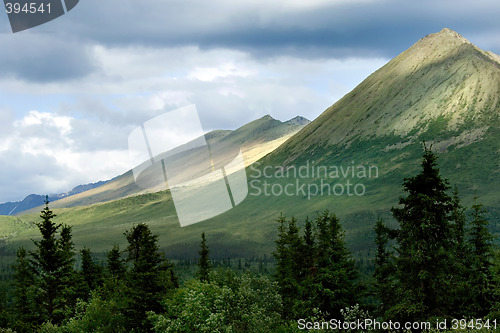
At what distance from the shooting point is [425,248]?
38.0 meters

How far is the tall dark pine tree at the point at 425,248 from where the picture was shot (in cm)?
3794

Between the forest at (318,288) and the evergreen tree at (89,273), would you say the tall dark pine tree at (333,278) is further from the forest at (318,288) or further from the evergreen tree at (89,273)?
the evergreen tree at (89,273)

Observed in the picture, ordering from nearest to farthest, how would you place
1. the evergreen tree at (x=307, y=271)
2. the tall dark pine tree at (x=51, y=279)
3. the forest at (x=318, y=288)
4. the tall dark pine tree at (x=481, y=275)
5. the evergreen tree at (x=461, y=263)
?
1. the forest at (x=318, y=288)
2. the evergreen tree at (x=461, y=263)
3. the tall dark pine tree at (x=481, y=275)
4. the evergreen tree at (x=307, y=271)
5. the tall dark pine tree at (x=51, y=279)

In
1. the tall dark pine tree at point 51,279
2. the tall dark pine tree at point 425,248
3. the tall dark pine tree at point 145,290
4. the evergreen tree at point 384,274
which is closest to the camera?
the tall dark pine tree at point 425,248

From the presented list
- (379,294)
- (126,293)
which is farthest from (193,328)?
(379,294)

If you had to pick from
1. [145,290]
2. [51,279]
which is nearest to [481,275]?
[145,290]

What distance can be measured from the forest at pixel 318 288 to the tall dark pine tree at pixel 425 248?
7 centimetres

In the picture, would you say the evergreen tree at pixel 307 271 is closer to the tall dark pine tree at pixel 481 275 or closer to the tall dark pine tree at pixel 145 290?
the tall dark pine tree at pixel 145 290

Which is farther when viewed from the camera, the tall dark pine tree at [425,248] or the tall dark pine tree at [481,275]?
the tall dark pine tree at [481,275]

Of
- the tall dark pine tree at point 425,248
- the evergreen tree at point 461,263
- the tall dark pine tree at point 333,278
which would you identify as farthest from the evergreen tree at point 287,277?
the tall dark pine tree at point 425,248

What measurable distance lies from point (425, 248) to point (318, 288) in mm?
20521

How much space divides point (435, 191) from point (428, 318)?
29.5ft

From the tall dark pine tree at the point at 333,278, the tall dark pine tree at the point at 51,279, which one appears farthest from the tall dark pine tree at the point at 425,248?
the tall dark pine tree at the point at 51,279

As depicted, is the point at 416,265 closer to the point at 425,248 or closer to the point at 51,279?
the point at 425,248
